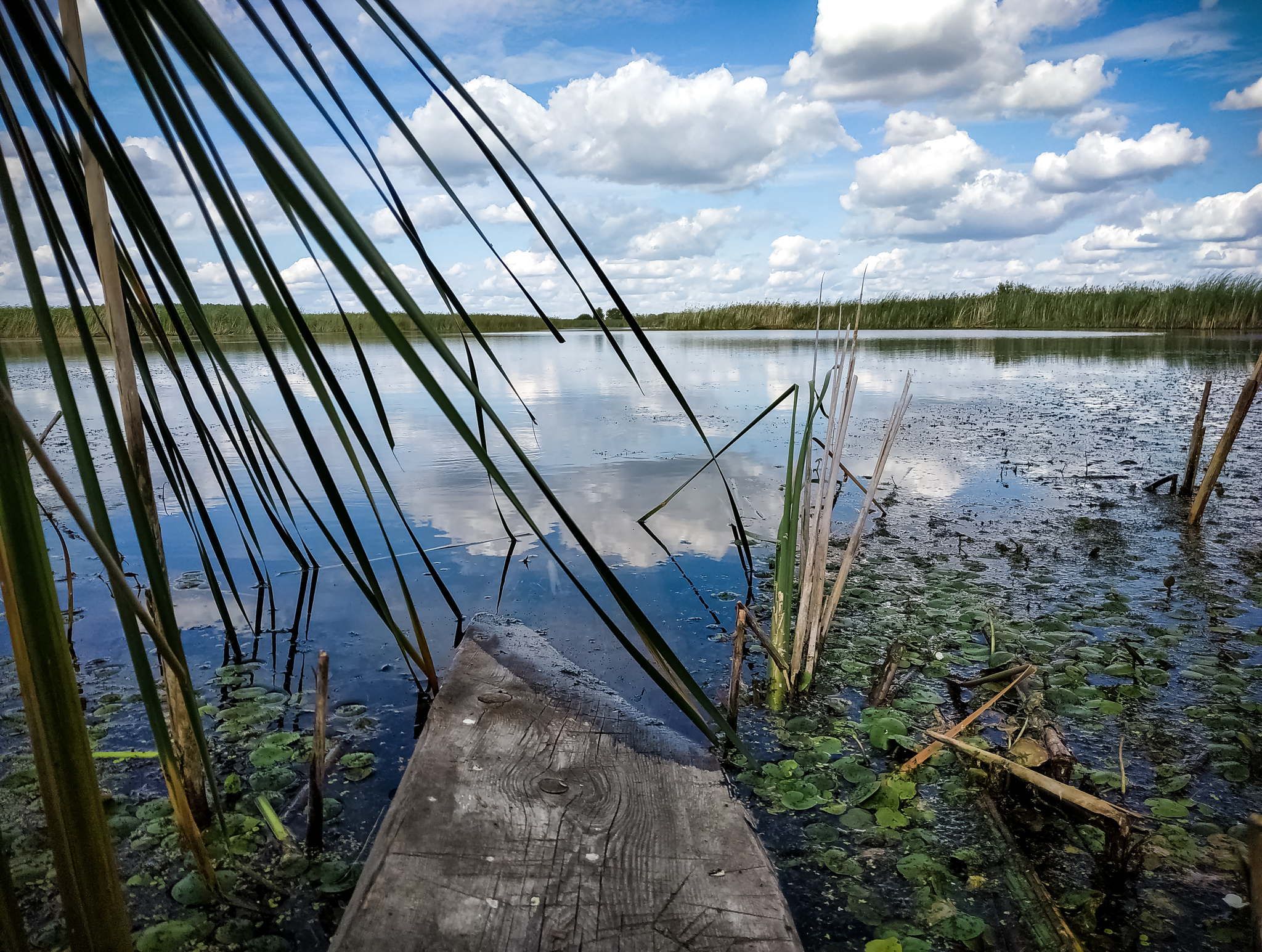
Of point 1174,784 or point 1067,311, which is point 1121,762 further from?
point 1067,311

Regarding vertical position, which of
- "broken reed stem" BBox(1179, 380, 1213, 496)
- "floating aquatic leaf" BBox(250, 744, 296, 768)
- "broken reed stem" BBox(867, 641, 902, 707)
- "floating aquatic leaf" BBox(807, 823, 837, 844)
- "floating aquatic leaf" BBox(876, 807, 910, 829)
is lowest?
"floating aquatic leaf" BBox(807, 823, 837, 844)

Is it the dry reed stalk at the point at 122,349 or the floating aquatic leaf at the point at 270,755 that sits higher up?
the dry reed stalk at the point at 122,349

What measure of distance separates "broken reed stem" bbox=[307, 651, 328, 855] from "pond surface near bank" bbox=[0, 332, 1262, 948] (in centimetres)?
10

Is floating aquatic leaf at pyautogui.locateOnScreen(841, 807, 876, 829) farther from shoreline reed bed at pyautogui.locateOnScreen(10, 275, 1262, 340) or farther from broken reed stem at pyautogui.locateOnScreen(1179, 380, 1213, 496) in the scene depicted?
shoreline reed bed at pyautogui.locateOnScreen(10, 275, 1262, 340)

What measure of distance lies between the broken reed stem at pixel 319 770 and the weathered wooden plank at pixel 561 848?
23 cm

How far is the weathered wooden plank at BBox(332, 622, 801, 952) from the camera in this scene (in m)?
1.24

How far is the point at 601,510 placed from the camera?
4879 mm

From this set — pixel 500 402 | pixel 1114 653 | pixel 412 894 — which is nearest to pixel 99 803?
pixel 412 894

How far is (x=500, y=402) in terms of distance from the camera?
10250 mm

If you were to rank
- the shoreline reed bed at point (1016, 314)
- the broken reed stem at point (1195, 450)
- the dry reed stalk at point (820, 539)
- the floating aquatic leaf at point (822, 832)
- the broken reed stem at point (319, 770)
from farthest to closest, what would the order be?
the shoreline reed bed at point (1016, 314), the broken reed stem at point (1195, 450), the dry reed stalk at point (820, 539), the floating aquatic leaf at point (822, 832), the broken reed stem at point (319, 770)

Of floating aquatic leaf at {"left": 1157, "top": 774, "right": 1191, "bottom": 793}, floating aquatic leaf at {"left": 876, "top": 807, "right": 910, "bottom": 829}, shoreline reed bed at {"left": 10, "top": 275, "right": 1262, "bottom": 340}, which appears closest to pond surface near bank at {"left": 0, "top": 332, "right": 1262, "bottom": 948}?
floating aquatic leaf at {"left": 876, "top": 807, "right": 910, "bottom": 829}

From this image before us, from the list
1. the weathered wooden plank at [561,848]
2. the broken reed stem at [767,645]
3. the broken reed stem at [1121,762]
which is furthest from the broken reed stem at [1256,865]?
the broken reed stem at [767,645]

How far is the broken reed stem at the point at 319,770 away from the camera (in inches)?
65.1

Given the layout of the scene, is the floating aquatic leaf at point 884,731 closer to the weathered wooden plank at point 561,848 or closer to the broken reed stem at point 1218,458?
the weathered wooden plank at point 561,848
